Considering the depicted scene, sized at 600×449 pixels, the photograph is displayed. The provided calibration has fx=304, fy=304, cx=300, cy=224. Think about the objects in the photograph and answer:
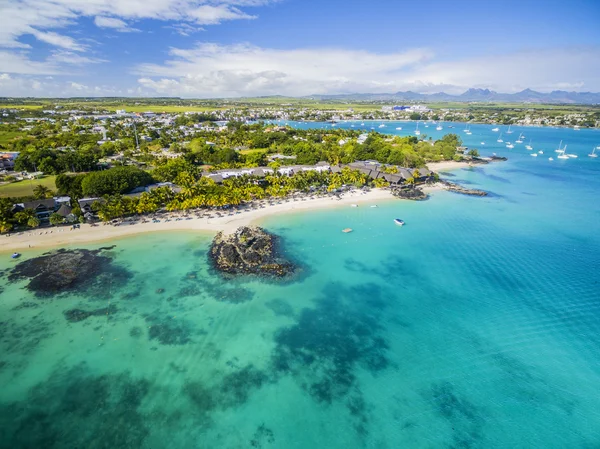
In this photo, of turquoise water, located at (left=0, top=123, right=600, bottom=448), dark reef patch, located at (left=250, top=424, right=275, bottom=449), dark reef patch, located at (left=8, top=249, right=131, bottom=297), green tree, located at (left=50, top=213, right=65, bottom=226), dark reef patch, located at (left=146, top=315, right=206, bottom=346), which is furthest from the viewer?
green tree, located at (left=50, top=213, right=65, bottom=226)

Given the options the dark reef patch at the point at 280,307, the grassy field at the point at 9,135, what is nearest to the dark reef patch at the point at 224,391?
the dark reef patch at the point at 280,307

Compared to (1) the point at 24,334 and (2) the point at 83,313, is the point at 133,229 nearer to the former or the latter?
(2) the point at 83,313

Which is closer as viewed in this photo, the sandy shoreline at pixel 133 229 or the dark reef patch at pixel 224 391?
the dark reef patch at pixel 224 391

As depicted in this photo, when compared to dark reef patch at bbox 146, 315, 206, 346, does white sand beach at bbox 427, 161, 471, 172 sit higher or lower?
higher

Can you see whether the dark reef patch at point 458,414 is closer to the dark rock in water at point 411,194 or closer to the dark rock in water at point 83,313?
the dark rock in water at point 83,313

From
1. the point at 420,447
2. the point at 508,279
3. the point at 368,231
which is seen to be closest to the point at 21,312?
the point at 420,447

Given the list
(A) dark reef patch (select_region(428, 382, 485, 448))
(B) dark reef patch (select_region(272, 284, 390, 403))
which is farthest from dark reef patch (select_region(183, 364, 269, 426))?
(A) dark reef patch (select_region(428, 382, 485, 448))

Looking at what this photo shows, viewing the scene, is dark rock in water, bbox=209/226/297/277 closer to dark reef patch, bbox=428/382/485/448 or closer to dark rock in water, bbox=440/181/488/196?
dark reef patch, bbox=428/382/485/448
